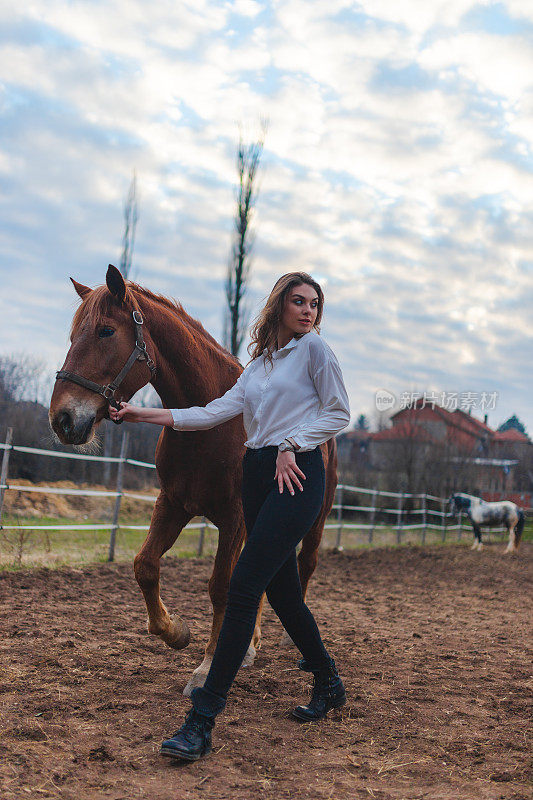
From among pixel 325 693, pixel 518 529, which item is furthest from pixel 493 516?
pixel 325 693

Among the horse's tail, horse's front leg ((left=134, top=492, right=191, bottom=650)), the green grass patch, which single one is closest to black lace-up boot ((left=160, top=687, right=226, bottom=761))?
horse's front leg ((left=134, top=492, right=191, bottom=650))

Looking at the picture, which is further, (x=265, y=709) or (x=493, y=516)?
(x=493, y=516)

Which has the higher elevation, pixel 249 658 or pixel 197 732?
pixel 197 732

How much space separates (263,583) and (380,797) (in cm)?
74

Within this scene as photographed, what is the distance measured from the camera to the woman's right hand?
2541 mm

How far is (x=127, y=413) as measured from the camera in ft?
8.42

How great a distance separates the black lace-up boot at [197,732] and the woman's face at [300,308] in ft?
4.50

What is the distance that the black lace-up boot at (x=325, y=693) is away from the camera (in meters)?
2.72

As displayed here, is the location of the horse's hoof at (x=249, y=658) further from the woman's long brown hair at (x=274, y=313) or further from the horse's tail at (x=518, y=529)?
the horse's tail at (x=518, y=529)

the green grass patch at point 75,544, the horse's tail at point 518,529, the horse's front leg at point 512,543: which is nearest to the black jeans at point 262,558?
the green grass patch at point 75,544

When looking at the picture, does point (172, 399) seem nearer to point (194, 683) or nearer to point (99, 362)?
point (99, 362)

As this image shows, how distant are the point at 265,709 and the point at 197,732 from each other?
70cm

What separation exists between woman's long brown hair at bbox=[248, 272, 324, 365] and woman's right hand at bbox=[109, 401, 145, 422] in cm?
54

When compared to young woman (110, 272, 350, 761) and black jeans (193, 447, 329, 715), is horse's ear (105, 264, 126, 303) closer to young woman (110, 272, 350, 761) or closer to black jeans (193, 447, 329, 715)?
young woman (110, 272, 350, 761)
